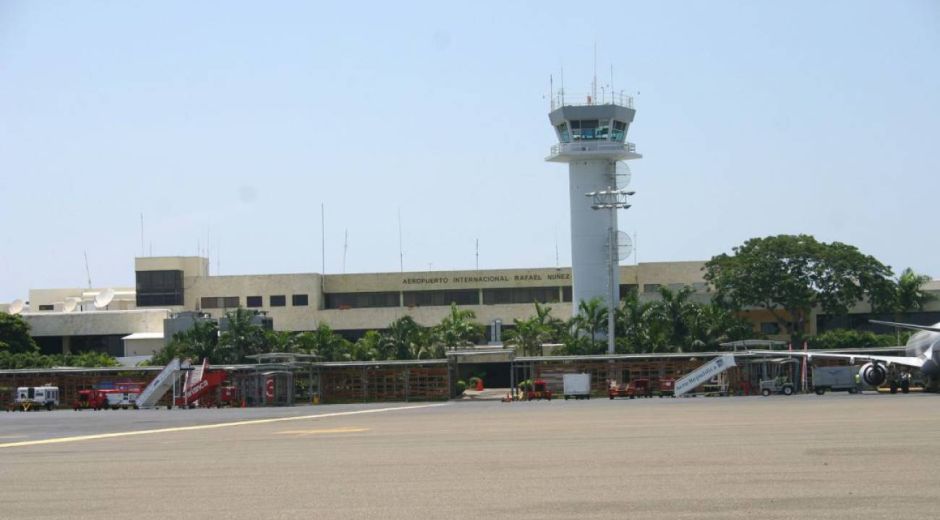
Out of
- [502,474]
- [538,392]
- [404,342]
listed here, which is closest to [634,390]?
[538,392]

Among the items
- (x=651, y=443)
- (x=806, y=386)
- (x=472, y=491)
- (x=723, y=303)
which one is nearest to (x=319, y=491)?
(x=472, y=491)

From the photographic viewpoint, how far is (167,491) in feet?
59.7

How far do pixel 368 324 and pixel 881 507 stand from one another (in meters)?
107

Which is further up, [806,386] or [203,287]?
[203,287]

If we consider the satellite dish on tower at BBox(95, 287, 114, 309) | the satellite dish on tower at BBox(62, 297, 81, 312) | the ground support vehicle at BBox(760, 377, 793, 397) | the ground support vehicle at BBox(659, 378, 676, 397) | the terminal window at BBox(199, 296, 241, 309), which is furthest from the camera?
the satellite dish on tower at BBox(62, 297, 81, 312)

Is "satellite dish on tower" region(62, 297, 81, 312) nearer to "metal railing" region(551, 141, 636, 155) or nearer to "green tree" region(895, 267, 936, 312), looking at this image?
"metal railing" region(551, 141, 636, 155)

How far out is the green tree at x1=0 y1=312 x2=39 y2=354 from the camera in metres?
113

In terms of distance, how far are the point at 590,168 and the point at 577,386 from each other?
120 feet

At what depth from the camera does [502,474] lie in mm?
19391

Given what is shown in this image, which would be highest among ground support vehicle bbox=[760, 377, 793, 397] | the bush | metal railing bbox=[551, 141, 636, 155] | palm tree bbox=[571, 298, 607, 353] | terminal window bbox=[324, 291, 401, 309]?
metal railing bbox=[551, 141, 636, 155]

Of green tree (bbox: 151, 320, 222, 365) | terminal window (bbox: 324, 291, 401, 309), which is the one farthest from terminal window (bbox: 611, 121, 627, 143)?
green tree (bbox: 151, 320, 222, 365)

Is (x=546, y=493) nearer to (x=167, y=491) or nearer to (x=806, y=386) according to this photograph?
(x=167, y=491)

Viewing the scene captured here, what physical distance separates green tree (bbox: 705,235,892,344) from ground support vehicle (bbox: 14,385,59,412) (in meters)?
56.5

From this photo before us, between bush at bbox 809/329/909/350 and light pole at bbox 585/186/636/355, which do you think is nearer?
light pole at bbox 585/186/636/355
